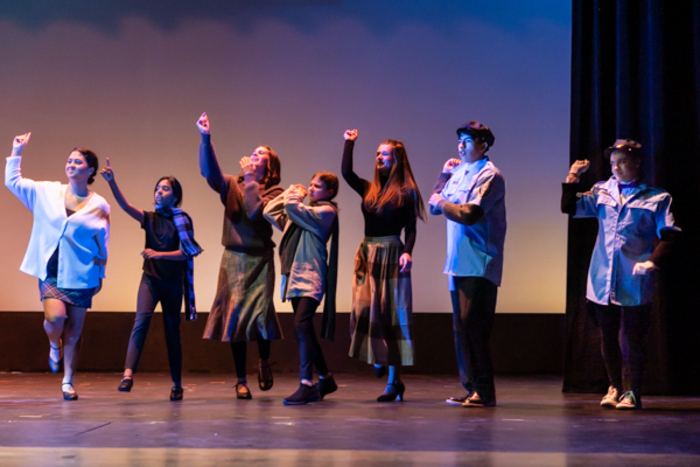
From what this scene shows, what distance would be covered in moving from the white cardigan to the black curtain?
2.82 meters

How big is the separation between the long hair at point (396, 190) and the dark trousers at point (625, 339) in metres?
1.09

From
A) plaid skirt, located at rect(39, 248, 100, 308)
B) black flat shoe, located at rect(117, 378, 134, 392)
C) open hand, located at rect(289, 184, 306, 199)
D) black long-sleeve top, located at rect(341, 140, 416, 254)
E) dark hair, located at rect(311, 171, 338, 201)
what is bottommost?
black flat shoe, located at rect(117, 378, 134, 392)

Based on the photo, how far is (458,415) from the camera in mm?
3332

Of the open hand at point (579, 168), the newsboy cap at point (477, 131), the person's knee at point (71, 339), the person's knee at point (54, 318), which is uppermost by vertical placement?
the newsboy cap at point (477, 131)

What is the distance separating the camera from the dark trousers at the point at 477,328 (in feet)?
12.0

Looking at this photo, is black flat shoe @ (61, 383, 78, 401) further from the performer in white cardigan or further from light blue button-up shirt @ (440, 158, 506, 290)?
light blue button-up shirt @ (440, 158, 506, 290)

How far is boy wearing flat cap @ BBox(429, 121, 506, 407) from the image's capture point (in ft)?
12.0

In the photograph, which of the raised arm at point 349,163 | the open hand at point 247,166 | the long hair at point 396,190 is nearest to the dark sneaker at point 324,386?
the long hair at point 396,190

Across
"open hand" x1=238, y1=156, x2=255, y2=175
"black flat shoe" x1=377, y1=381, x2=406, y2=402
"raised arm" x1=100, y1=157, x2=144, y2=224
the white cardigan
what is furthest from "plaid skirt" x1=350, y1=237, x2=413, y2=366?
the white cardigan

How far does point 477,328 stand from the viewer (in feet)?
12.0

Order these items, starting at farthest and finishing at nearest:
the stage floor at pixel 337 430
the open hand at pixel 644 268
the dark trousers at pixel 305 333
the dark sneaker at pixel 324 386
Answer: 1. the dark sneaker at pixel 324 386
2. the dark trousers at pixel 305 333
3. the open hand at pixel 644 268
4. the stage floor at pixel 337 430

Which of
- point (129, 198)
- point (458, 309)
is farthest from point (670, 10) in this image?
point (129, 198)

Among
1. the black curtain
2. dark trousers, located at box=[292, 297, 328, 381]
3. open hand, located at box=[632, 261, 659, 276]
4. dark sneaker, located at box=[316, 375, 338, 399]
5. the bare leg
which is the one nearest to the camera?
open hand, located at box=[632, 261, 659, 276]

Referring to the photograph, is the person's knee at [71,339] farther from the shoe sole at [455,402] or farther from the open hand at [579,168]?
the open hand at [579,168]
